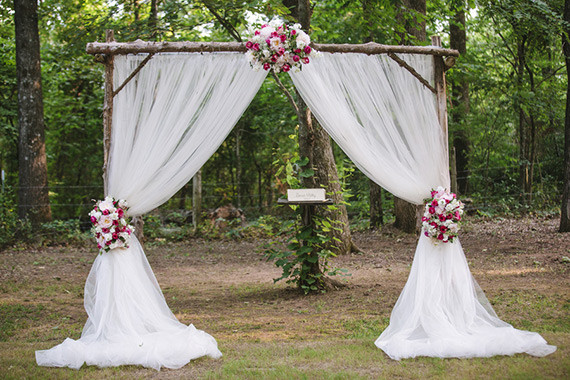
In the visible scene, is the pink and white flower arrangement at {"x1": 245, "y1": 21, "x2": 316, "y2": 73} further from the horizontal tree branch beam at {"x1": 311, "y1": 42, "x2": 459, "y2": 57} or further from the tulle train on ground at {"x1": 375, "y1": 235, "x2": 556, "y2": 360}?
the tulle train on ground at {"x1": 375, "y1": 235, "x2": 556, "y2": 360}

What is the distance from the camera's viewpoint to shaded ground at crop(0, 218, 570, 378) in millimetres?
3635

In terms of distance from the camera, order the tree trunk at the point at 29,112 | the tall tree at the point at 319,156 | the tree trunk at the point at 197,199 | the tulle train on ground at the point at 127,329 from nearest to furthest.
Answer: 1. the tulle train on ground at the point at 127,329
2. the tall tree at the point at 319,156
3. the tree trunk at the point at 29,112
4. the tree trunk at the point at 197,199

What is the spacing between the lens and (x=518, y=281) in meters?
6.07

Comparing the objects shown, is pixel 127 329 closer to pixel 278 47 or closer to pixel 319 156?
pixel 278 47

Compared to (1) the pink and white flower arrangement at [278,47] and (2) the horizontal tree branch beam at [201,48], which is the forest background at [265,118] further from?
(1) the pink and white flower arrangement at [278,47]

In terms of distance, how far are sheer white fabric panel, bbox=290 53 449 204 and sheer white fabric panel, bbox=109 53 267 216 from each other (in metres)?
0.63

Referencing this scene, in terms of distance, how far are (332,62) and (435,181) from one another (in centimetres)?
145

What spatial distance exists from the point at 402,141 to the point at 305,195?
113 centimetres

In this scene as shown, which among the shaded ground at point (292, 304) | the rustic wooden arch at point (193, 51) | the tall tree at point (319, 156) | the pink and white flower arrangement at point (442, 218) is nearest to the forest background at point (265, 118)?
the tall tree at point (319, 156)

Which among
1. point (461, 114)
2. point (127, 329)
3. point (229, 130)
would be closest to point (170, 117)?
point (229, 130)

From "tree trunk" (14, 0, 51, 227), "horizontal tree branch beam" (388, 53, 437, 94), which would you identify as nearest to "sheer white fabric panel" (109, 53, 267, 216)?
"horizontal tree branch beam" (388, 53, 437, 94)

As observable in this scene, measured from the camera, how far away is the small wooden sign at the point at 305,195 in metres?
5.27

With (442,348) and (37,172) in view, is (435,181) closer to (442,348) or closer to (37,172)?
(442,348)

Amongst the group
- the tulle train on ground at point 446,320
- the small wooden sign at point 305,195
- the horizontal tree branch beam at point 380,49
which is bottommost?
the tulle train on ground at point 446,320
